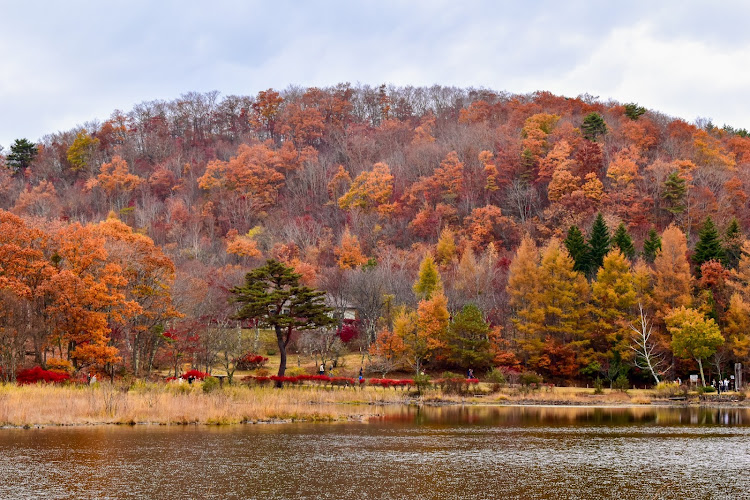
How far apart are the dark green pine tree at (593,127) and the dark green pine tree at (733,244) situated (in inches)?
1347

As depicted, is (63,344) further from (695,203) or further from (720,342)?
(695,203)

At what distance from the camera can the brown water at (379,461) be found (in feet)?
57.8

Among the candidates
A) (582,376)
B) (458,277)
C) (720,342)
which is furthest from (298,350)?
(720,342)

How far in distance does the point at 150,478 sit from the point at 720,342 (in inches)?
1848

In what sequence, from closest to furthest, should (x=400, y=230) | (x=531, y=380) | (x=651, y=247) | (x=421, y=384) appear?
(x=421, y=384), (x=531, y=380), (x=651, y=247), (x=400, y=230)

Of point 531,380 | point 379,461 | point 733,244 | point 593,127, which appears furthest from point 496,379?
point 593,127

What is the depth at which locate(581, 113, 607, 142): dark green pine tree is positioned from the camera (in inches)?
4117

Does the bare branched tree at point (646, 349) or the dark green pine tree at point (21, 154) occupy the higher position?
the dark green pine tree at point (21, 154)

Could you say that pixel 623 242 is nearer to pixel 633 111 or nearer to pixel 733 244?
pixel 733 244

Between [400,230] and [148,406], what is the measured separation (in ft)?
234

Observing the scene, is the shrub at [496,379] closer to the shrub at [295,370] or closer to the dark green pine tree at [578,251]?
the shrub at [295,370]

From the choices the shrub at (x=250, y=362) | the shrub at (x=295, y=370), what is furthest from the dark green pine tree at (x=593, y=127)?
the shrub at (x=250, y=362)

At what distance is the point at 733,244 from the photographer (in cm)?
6962

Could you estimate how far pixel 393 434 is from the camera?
2897cm
